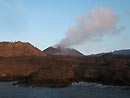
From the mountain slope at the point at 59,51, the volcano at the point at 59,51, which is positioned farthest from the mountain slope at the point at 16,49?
the mountain slope at the point at 59,51

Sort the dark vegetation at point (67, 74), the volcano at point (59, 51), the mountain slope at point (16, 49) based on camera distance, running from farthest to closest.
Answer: the volcano at point (59, 51) < the mountain slope at point (16, 49) < the dark vegetation at point (67, 74)

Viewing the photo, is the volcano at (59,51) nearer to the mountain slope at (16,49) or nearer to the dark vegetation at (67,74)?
the mountain slope at (16,49)

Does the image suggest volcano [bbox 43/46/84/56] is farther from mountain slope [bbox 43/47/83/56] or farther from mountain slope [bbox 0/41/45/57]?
mountain slope [bbox 0/41/45/57]

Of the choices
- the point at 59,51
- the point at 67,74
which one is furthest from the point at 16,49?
the point at 67,74

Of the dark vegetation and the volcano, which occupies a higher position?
the volcano

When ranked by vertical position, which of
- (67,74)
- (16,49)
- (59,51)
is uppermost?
(59,51)

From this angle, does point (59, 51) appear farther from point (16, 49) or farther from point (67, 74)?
point (67, 74)

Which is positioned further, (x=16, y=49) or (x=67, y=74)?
(x=16, y=49)

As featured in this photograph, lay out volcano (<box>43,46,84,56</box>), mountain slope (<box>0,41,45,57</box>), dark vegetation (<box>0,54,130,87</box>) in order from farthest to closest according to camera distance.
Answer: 1. volcano (<box>43,46,84,56</box>)
2. mountain slope (<box>0,41,45,57</box>)
3. dark vegetation (<box>0,54,130,87</box>)

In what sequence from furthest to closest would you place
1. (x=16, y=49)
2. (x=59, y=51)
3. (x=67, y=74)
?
(x=59, y=51), (x=16, y=49), (x=67, y=74)

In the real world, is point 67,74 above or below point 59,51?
below

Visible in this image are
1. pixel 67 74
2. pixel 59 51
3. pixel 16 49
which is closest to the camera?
pixel 67 74

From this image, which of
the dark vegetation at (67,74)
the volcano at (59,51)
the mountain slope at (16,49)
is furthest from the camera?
the volcano at (59,51)

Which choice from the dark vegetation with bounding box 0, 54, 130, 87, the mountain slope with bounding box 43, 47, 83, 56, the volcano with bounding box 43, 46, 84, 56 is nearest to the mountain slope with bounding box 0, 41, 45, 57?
the volcano with bounding box 43, 46, 84, 56
